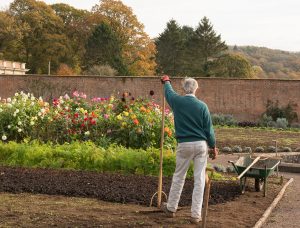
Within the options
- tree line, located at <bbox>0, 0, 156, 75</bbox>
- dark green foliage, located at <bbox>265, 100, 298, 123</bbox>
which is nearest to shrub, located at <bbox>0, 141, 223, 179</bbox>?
dark green foliage, located at <bbox>265, 100, 298, 123</bbox>

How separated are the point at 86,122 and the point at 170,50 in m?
44.5

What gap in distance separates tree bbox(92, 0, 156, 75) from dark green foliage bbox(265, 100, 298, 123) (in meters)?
23.2

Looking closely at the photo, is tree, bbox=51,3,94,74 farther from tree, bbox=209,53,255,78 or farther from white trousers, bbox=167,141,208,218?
white trousers, bbox=167,141,208,218

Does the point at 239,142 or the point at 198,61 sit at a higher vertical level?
the point at 198,61

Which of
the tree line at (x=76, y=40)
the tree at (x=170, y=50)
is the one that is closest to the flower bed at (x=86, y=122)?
the tree line at (x=76, y=40)

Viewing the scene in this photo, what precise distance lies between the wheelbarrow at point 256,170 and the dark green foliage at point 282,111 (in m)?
17.0

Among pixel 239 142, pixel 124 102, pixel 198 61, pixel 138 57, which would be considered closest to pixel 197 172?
pixel 124 102

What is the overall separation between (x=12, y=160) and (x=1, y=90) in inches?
861

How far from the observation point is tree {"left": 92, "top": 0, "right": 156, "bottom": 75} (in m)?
49.2

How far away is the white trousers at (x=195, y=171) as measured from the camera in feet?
20.6

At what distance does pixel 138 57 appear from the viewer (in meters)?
50.0

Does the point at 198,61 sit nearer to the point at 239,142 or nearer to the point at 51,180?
the point at 239,142

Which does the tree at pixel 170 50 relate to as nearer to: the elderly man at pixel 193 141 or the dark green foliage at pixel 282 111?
the dark green foliage at pixel 282 111

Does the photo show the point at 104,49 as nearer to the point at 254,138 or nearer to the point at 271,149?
the point at 254,138
